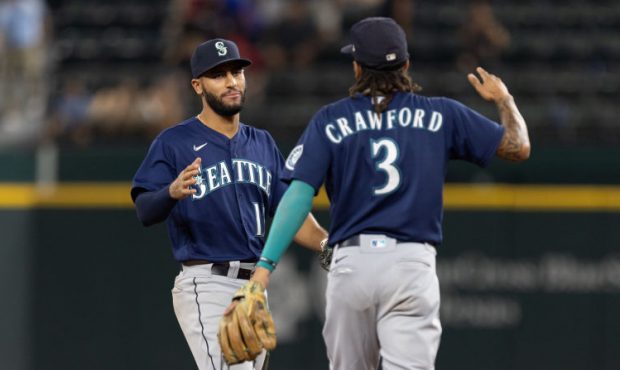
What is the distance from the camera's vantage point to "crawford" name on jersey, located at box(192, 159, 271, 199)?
19.0ft

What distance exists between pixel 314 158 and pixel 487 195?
17.2 ft

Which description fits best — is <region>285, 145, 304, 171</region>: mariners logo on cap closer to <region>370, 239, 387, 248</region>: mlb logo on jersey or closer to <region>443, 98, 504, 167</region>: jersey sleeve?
<region>370, 239, 387, 248</region>: mlb logo on jersey

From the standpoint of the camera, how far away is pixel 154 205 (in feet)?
18.2

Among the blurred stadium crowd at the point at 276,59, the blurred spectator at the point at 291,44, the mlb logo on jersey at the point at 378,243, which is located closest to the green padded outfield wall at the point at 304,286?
the blurred stadium crowd at the point at 276,59

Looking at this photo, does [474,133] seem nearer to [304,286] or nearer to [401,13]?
[304,286]

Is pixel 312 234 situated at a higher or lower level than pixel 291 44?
lower

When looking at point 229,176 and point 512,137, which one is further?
point 229,176

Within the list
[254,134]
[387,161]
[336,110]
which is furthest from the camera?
[254,134]

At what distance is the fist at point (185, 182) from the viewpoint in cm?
534

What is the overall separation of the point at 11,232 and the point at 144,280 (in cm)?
115

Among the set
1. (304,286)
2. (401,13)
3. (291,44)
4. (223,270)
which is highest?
(401,13)

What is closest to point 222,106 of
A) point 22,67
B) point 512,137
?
point 512,137

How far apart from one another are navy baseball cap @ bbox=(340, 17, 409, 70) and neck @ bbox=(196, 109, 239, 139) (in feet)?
3.41

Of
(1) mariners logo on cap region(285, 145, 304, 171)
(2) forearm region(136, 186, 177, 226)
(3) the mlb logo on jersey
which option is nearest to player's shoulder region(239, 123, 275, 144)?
(2) forearm region(136, 186, 177, 226)
